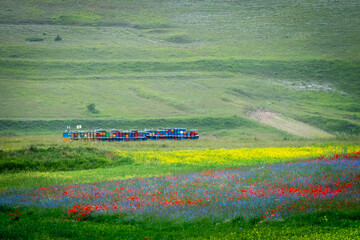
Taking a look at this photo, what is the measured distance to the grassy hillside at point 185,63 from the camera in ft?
278

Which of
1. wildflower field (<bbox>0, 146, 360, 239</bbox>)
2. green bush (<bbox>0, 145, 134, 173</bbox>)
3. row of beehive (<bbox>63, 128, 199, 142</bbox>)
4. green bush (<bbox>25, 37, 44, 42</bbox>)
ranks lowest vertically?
row of beehive (<bbox>63, 128, 199, 142</bbox>)

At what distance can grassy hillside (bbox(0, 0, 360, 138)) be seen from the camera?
8469cm

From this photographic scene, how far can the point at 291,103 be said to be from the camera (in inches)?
3799

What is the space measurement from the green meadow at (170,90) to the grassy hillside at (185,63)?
1.21ft

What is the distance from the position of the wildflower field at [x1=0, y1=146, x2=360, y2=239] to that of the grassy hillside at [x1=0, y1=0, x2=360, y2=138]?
46025 mm

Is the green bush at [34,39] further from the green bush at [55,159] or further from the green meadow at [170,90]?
the green bush at [55,159]

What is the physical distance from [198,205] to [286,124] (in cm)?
6043

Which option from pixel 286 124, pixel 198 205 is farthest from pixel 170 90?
pixel 198 205

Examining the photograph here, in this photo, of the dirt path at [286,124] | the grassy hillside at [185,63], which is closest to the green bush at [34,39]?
the grassy hillside at [185,63]

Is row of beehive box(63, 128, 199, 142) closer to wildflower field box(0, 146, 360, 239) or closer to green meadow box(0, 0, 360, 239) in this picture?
green meadow box(0, 0, 360, 239)

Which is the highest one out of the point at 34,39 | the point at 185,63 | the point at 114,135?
the point at 34,39

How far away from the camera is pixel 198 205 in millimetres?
19625

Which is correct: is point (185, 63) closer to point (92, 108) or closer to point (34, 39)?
point (92, 108)

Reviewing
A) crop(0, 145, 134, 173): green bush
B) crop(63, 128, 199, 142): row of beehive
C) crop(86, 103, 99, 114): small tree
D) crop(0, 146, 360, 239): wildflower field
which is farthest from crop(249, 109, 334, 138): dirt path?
crop(0, 146, 360, 239): wildflower field
